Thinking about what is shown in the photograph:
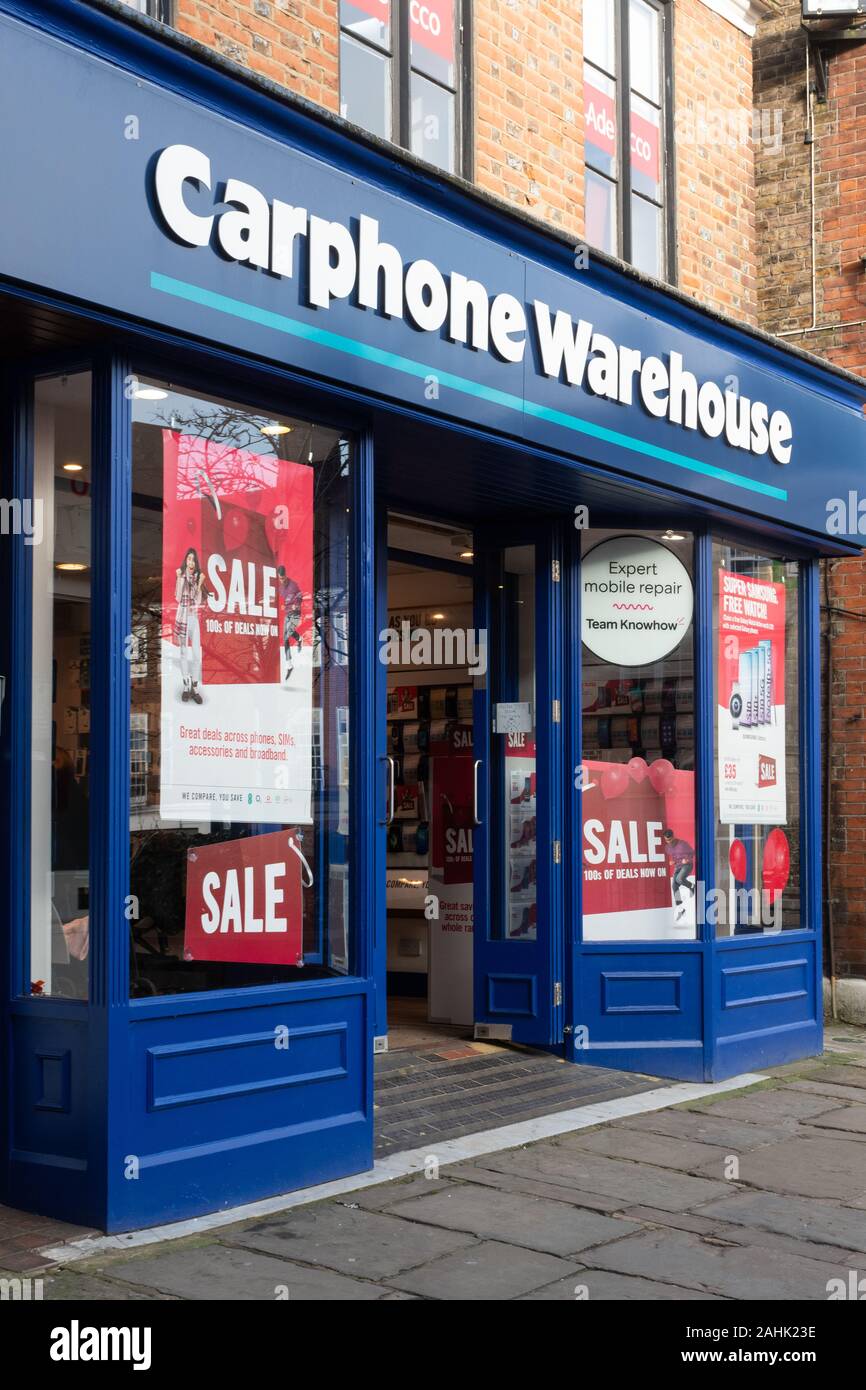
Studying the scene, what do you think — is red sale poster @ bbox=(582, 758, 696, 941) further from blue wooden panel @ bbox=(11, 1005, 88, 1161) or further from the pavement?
blue wooden panel @ bbox=(11, 1005, 88, 1161)

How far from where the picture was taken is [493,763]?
8.82 meters

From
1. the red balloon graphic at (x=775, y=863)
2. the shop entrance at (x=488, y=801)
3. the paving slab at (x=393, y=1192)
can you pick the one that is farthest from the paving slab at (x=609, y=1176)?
the red balloon graphic at (x=775, y=863)

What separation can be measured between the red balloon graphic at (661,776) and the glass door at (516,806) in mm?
715

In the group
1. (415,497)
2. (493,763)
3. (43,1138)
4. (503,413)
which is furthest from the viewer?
(493,763)

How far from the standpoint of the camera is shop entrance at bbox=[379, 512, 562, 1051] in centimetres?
856

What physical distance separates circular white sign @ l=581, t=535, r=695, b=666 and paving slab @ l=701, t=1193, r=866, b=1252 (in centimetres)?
359

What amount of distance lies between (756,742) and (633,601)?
1.43m

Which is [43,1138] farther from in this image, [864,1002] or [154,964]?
[864,1002]

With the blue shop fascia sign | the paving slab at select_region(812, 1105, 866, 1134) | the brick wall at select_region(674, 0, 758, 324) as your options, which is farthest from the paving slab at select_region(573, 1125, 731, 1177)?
the brick wall at select_region(674, 0, 758, 324)

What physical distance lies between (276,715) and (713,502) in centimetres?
380

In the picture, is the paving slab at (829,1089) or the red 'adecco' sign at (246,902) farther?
the paving slab at (829,1089)

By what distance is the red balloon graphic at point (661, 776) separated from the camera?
29.3 feet

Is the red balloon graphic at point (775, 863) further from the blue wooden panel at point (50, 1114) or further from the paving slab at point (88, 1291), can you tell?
the paving slab at point (88, 1291)
